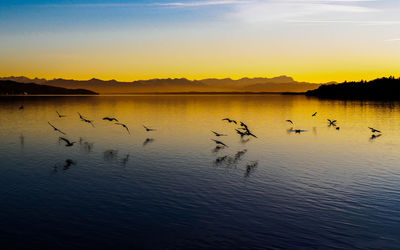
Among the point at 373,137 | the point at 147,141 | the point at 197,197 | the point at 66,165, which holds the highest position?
the point at 373,137

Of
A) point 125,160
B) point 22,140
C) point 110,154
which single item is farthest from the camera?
point 22,140

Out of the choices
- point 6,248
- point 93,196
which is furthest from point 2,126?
point 6,248

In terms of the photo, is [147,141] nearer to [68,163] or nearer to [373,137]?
[68,163]

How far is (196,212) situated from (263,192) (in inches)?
244

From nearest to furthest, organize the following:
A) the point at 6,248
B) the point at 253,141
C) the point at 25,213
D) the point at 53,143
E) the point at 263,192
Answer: the point at 6,248, the point at 25,213, the point at 263,192, the point at 53,143, the point at 253,141

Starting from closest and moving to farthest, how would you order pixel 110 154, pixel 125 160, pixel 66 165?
pixel 66 165 → pixel 125 160 → pixel 110 154

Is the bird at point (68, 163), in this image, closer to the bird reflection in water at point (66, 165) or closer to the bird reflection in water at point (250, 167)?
the bird reflection in water at point (66, 165)

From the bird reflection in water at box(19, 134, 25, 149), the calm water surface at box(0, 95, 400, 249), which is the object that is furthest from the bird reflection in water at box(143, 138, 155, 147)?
the bird reflection in water at box(19, 134, 25, 149)

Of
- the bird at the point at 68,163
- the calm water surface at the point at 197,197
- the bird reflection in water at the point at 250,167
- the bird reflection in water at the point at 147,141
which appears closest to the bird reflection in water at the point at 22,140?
the calm water surface at the point at 197,197

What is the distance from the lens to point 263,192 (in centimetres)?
2530

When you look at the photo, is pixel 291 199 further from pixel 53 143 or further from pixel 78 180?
pixel 53 143

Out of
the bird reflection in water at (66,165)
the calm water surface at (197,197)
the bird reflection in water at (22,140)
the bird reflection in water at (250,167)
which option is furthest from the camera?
the bird reflection in water at (22,140)

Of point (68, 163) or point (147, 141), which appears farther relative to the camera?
point (147, 141)

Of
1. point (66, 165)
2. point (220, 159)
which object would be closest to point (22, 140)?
point (66, 165)
